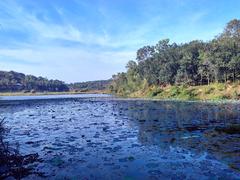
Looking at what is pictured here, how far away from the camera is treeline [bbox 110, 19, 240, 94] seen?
85.8 meters

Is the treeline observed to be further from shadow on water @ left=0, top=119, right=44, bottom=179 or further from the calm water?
shadow on water @ left=0, top=119, right=44, bottom=179

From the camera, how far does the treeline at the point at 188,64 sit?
85.8 metres

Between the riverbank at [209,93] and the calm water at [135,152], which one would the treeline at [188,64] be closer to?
the riverbank at [209,93]

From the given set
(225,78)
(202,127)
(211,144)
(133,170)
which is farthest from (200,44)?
(133,170)

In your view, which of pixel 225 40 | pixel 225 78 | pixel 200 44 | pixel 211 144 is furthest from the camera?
pixel 200 44

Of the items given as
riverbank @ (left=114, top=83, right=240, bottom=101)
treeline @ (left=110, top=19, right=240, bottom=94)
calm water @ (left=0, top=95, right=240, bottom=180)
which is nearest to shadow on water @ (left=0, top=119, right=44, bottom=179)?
calm water @ (left=0, top=95, right=240, bottom=180)

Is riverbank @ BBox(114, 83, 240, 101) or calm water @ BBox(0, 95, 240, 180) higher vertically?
riverbank @ BBox(114, 83, 240, 101)

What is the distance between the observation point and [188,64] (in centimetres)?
10006

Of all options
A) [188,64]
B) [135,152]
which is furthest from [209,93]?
[135,152]

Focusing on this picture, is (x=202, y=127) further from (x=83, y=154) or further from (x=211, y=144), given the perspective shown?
(x=83, y=154)

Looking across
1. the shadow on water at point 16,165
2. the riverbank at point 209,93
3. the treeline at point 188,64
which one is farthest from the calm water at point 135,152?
the treeline at point 188,64

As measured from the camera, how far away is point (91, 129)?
27.6 meters

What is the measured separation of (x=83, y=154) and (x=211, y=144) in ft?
30.9

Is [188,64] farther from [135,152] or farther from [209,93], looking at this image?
[135,152]
